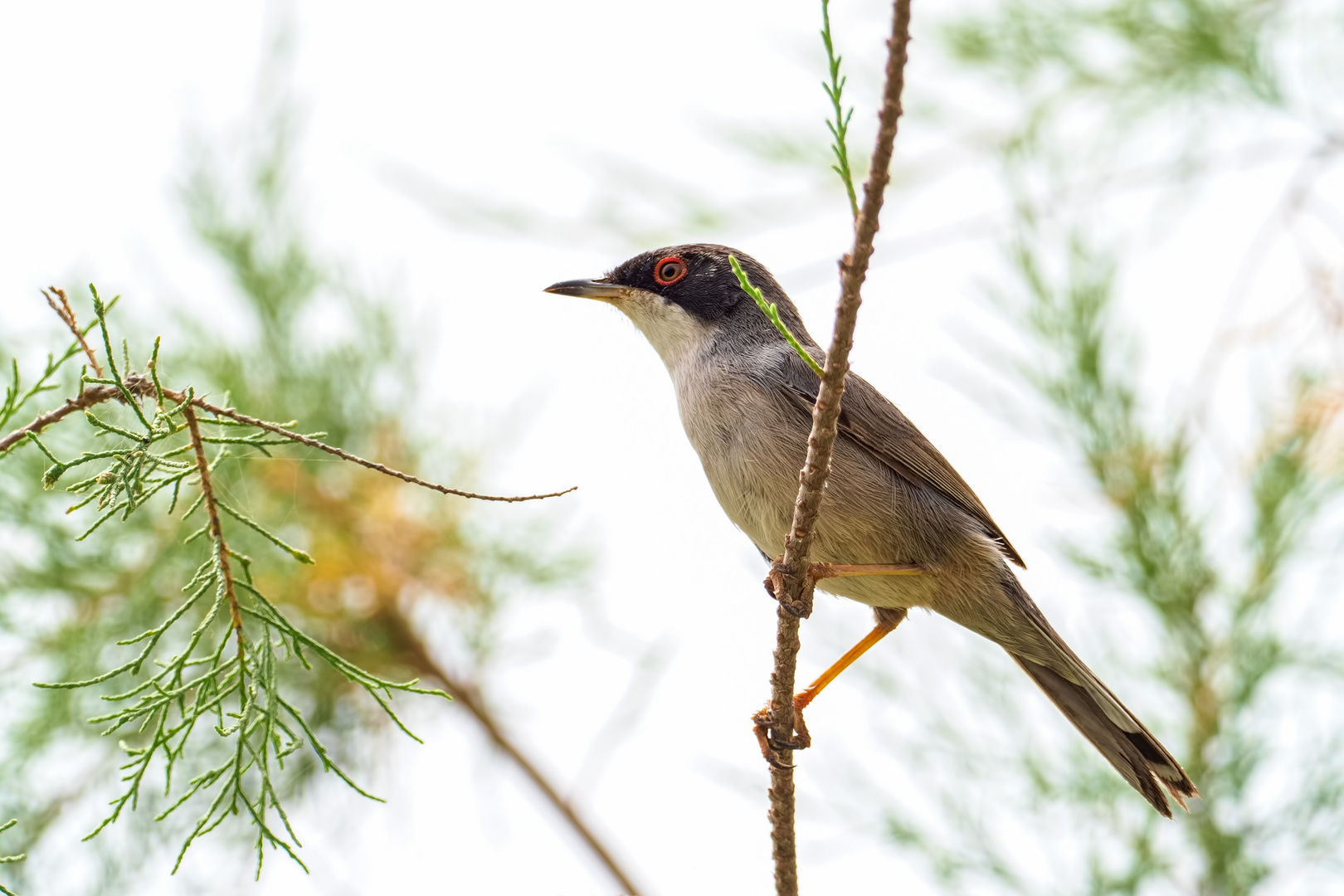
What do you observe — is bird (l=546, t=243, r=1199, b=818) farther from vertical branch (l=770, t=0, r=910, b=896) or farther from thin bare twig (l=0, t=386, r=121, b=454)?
thin bare twig (l=0, t=386, r=121, b=454)

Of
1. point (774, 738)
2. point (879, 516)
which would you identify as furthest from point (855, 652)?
point (774, 738)

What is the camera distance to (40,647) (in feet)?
14.9

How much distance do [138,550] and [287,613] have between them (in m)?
0.62

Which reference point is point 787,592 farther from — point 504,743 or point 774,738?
point 504,743

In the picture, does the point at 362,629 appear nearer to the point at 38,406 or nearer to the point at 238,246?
the point at 38,406

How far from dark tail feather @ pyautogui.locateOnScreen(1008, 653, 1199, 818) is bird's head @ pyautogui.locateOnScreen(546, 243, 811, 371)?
176cm

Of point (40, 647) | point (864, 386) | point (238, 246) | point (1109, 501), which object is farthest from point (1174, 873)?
point (238, 246)

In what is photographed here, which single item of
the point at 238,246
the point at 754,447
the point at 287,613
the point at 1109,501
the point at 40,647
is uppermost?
the point at 238,246

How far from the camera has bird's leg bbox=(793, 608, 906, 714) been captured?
4.56m

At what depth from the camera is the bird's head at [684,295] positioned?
5133 millimetres

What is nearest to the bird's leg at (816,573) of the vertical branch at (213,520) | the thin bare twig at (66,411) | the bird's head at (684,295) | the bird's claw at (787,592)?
the bird's claw at (787,592)

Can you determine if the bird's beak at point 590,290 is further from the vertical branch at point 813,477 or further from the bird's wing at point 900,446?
the vertical branch at point 813,477

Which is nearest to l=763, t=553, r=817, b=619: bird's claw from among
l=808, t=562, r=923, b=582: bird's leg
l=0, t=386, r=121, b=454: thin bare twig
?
l=808, t=562, r=923, b=582: bird's leg

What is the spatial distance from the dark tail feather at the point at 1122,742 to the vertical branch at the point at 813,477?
4.91 feet
